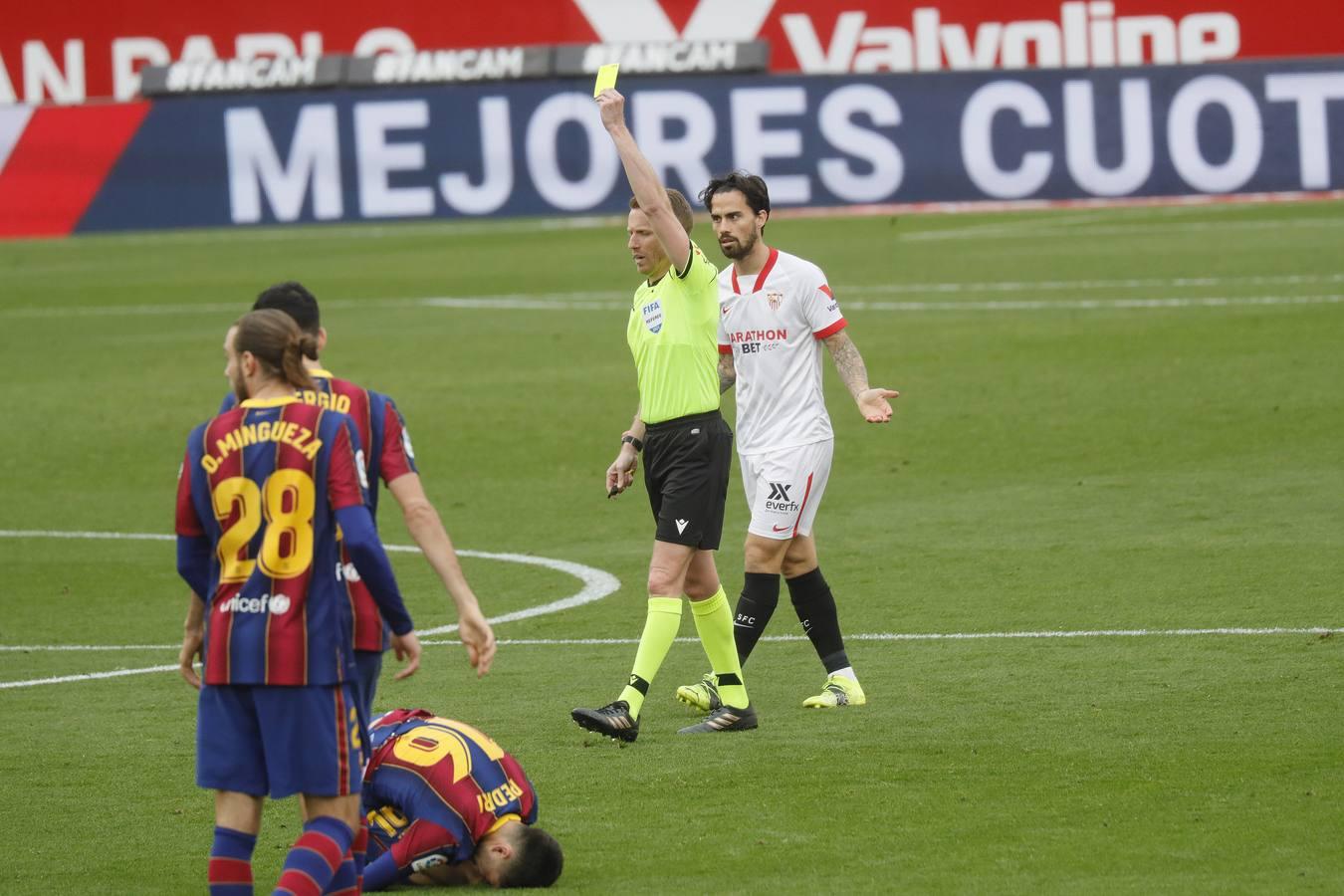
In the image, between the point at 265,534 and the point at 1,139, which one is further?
the point at 1,139

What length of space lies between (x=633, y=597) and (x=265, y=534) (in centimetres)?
635

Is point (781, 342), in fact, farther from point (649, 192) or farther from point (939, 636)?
point (939, 636)

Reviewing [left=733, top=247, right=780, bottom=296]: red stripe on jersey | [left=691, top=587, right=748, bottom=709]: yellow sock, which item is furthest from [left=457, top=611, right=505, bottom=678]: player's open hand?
[left=733, top=247, right=780, bottom=296]: red stripe on jersey

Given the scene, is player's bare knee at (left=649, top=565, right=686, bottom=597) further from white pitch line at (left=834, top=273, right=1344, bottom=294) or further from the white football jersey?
white pitch line at (left=834, top=273, right=1344, bottom=294)

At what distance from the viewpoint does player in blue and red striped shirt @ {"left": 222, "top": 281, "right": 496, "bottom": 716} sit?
593 cm

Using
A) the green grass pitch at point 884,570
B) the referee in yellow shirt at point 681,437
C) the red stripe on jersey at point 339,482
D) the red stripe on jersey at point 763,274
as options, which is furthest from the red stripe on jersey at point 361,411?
the red stripe on jersey at point 763,274

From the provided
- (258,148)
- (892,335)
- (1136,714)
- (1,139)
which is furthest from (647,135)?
(1136,714)

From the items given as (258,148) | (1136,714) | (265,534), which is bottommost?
(1136,714)

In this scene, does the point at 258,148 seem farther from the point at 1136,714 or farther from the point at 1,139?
the point at 1136,714

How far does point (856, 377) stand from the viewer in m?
9.19

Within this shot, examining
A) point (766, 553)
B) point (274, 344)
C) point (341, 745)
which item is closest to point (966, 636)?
point (766, 553)

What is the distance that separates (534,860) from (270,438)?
166cm

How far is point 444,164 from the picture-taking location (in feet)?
109

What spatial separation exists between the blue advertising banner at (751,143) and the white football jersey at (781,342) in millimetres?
22439
